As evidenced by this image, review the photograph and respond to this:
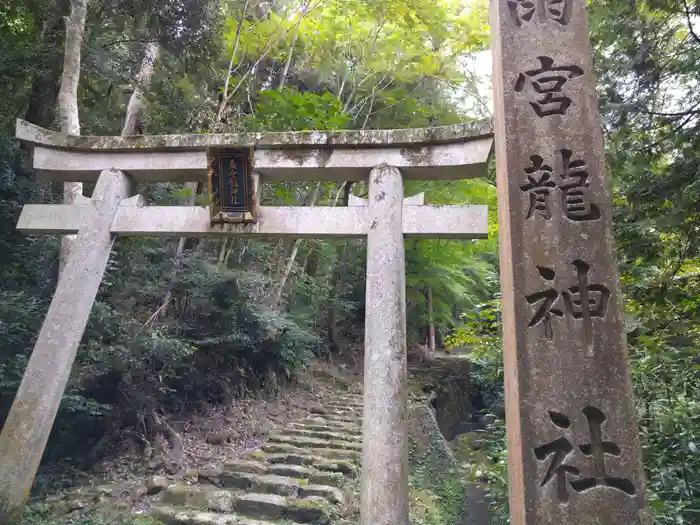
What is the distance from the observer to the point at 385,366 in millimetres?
4215

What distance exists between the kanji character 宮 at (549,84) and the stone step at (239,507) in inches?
181

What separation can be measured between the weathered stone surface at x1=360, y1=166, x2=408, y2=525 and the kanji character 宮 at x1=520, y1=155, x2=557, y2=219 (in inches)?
70.7

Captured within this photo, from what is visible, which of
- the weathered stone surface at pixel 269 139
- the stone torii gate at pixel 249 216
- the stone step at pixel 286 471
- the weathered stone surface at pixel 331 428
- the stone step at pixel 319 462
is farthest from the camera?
the weathered stone surface at pixel 331 428

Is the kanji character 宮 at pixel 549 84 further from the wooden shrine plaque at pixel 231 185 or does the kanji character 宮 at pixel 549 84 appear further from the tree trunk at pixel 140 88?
the tree trunk at pixel 140 88

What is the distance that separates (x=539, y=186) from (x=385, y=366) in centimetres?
208

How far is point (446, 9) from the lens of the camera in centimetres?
1053

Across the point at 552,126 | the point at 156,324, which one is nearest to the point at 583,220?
the point at 552,126

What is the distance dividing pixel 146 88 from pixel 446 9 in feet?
21.8

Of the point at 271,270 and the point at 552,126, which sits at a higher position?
the point at 271,270

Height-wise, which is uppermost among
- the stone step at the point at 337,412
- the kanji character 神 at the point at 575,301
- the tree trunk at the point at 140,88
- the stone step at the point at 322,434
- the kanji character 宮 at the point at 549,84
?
the tree trunk at the point at 140,88

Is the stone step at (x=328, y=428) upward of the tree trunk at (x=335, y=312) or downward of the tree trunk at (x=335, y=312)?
downward

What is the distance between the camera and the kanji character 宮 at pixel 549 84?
309 centimetres

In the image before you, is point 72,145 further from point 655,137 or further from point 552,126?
point 655,137

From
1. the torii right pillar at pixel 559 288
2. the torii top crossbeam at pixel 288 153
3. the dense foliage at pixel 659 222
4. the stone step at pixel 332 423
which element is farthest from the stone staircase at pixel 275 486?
the torii top crossbeam at pixel 288 153
